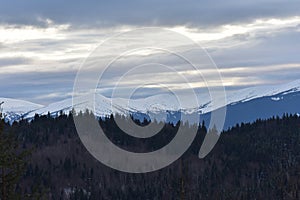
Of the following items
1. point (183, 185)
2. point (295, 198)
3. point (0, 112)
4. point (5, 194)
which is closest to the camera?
point (5, 194)

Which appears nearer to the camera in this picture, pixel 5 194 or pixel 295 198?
pixel 5 194

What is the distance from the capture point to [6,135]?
2681 centimetres

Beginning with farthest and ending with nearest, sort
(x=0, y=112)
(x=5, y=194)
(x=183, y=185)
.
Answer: (x=183, y=185), (x=0, y=112), (x=5, y=194)

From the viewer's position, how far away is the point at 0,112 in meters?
27.4

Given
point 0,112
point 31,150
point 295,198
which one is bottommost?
point 295,198

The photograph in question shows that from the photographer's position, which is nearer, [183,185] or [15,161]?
[15,161]

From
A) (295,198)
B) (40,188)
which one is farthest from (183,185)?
(295,198)

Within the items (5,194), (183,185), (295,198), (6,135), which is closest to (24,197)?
(5,194)

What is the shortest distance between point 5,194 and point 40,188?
5.38 feet

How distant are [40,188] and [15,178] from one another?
1405 millimetres

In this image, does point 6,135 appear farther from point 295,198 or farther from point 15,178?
point 295,198

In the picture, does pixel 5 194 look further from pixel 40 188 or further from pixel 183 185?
pixel 183 185

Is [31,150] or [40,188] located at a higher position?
[31,150]

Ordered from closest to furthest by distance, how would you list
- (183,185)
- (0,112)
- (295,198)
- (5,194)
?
(5,194), (0,112), (183,185), (295,198)
